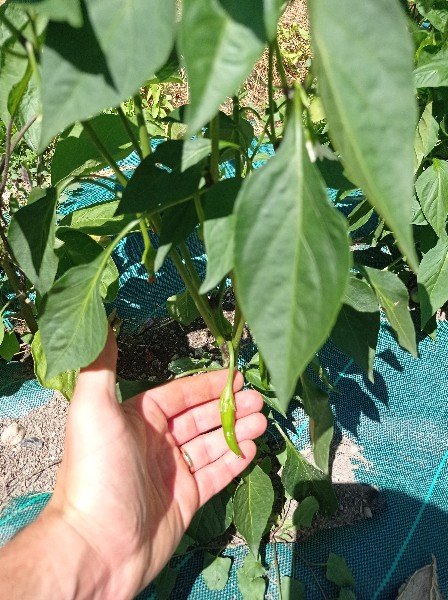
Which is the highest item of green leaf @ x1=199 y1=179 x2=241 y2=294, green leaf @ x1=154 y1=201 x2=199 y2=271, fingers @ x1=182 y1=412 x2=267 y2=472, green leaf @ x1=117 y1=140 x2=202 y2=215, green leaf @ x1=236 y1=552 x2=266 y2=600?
green leaf @ x1=117 y1=140 x2=202 y2=215

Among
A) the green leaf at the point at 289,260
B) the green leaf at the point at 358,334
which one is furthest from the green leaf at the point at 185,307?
the green leaf at the point at 289,260

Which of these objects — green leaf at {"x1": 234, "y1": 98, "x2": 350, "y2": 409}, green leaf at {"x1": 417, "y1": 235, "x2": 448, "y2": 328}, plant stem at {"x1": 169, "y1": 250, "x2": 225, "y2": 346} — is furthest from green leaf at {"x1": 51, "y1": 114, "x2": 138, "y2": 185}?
green leaf at {"x1": 417, "y1": 235, "x2": 448, "y2": 328}

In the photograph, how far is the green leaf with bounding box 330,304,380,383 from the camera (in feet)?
2.37

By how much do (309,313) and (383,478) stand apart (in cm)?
95

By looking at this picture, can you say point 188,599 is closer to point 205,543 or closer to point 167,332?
point 205,543

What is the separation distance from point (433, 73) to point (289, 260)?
773mm

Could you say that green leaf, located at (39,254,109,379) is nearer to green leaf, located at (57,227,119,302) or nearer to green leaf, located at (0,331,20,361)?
green leaf, located at (57,227,119,302)

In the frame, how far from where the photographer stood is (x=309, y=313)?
0.38m

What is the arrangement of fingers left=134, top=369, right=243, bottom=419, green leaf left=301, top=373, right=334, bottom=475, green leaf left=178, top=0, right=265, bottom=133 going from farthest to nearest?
fingers left=134, top=369, right=243, bottom=419 → green leaf left=301, top=373, right=334, bottom=475 → green leaf left=178, top=0, right=265, bottom=133

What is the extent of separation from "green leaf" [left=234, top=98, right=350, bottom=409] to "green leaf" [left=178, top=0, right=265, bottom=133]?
7 centimetres

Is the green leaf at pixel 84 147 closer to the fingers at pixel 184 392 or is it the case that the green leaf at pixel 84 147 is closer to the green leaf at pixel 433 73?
the fingers at pixel 184 392

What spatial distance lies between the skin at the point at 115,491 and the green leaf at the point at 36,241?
175mm

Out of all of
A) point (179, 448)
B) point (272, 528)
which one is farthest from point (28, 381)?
point (272, 528)

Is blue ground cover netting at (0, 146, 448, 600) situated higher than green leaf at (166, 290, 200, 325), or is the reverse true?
green leaf at (166, 290, 200, 325)
